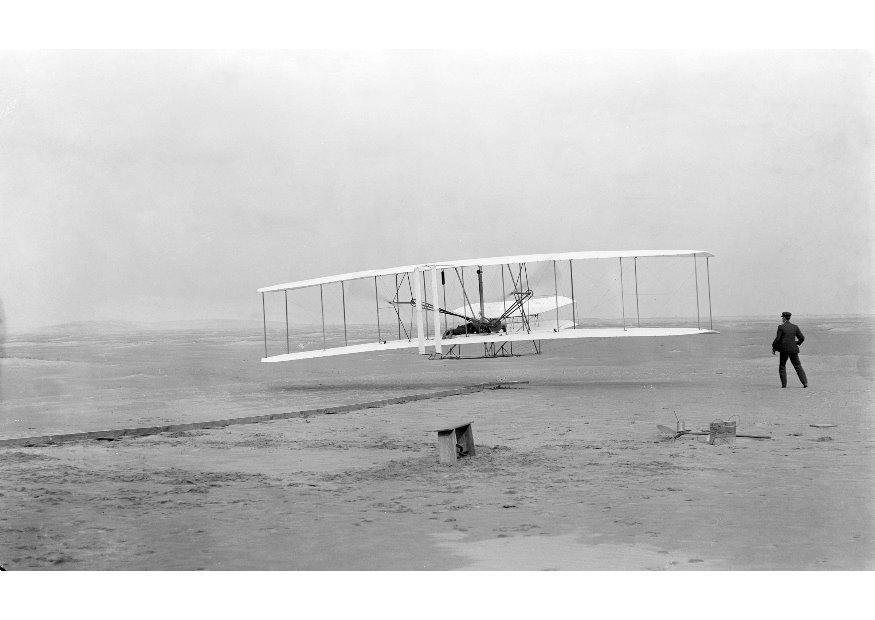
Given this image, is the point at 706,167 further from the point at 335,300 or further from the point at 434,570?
the point at 335,300

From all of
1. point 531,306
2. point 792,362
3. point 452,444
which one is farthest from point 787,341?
point 531,306

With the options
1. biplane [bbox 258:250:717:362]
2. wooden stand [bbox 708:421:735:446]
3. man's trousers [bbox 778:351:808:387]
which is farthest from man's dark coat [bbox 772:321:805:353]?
wooden stand [bbox 708:421:735:446]

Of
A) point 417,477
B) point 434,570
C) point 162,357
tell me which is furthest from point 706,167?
point 162,357

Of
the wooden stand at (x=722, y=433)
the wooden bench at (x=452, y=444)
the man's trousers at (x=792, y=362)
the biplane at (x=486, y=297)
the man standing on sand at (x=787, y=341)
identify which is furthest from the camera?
the biplane at (x=486, y=297)

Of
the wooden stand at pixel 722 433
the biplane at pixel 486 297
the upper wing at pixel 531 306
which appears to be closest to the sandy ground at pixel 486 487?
the wooden stand at pixel 722 433

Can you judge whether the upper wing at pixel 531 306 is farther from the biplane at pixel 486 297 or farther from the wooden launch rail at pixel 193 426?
the wooden launch rail at pixel 193 426

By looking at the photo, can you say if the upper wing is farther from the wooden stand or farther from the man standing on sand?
the wooden stand
